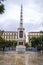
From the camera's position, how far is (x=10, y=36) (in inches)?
6275

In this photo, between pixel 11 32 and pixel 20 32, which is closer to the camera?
pixel 20 32

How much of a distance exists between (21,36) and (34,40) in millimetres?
23988

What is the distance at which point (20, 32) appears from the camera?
73812mm

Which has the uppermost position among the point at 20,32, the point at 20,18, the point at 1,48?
the point at 20,18

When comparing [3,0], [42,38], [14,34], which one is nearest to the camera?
[3,0]

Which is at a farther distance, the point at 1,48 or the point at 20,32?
the point at 1,48

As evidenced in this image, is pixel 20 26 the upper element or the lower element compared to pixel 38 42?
upper

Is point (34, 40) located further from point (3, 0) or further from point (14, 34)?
point (3, 0)

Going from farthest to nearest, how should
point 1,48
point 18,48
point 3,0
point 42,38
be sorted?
point 42,38
point 1,48
point 18,48
point 3,0

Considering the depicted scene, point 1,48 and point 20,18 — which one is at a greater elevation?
point 20,18

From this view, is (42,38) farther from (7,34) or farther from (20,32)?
(7,34)

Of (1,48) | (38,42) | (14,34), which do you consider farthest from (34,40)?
(14,34)

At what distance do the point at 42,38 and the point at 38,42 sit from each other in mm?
4514

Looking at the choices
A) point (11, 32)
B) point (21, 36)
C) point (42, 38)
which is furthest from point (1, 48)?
point (11, 32)
